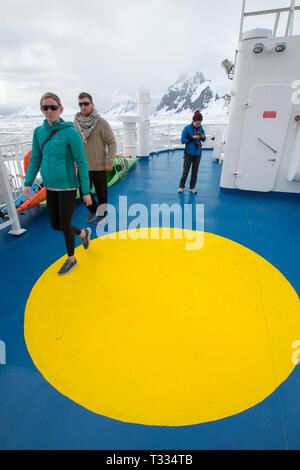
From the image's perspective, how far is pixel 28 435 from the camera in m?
1.41

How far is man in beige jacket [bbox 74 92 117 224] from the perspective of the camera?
10.9ft

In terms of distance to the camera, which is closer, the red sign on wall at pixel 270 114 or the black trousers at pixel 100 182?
the black trousers at pixel 100 182

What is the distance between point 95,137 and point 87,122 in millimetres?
226

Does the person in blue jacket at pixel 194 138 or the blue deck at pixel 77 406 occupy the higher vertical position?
the person in blue jacket at pixel 194 138

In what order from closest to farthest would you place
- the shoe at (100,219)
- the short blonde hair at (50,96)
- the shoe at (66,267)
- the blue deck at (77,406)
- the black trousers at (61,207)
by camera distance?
the blue deck at (77,406), the short blonde hair at (50,96), the black trousers at (61,207), the shoe at (66,267), the shoe at (100,219)

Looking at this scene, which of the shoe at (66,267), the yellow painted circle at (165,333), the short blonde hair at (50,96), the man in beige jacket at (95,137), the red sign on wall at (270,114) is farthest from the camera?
the red sign on wall at (270,114)

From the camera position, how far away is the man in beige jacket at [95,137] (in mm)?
3337

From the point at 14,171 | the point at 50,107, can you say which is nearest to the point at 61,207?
the point at 50,107

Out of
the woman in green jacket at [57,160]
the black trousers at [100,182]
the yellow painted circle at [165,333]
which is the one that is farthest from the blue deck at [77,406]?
the woman in green jacket at [57,160]

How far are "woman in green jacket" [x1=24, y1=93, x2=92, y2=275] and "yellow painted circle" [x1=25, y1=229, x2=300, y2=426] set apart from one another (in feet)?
2.74

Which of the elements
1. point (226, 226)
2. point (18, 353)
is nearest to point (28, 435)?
point (18, 353)

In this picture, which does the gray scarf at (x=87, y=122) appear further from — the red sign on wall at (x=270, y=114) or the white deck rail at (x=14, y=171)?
the red sign on wall at (x=270, y=114)

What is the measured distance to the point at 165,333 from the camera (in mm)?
2016

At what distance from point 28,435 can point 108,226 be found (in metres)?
2.97
